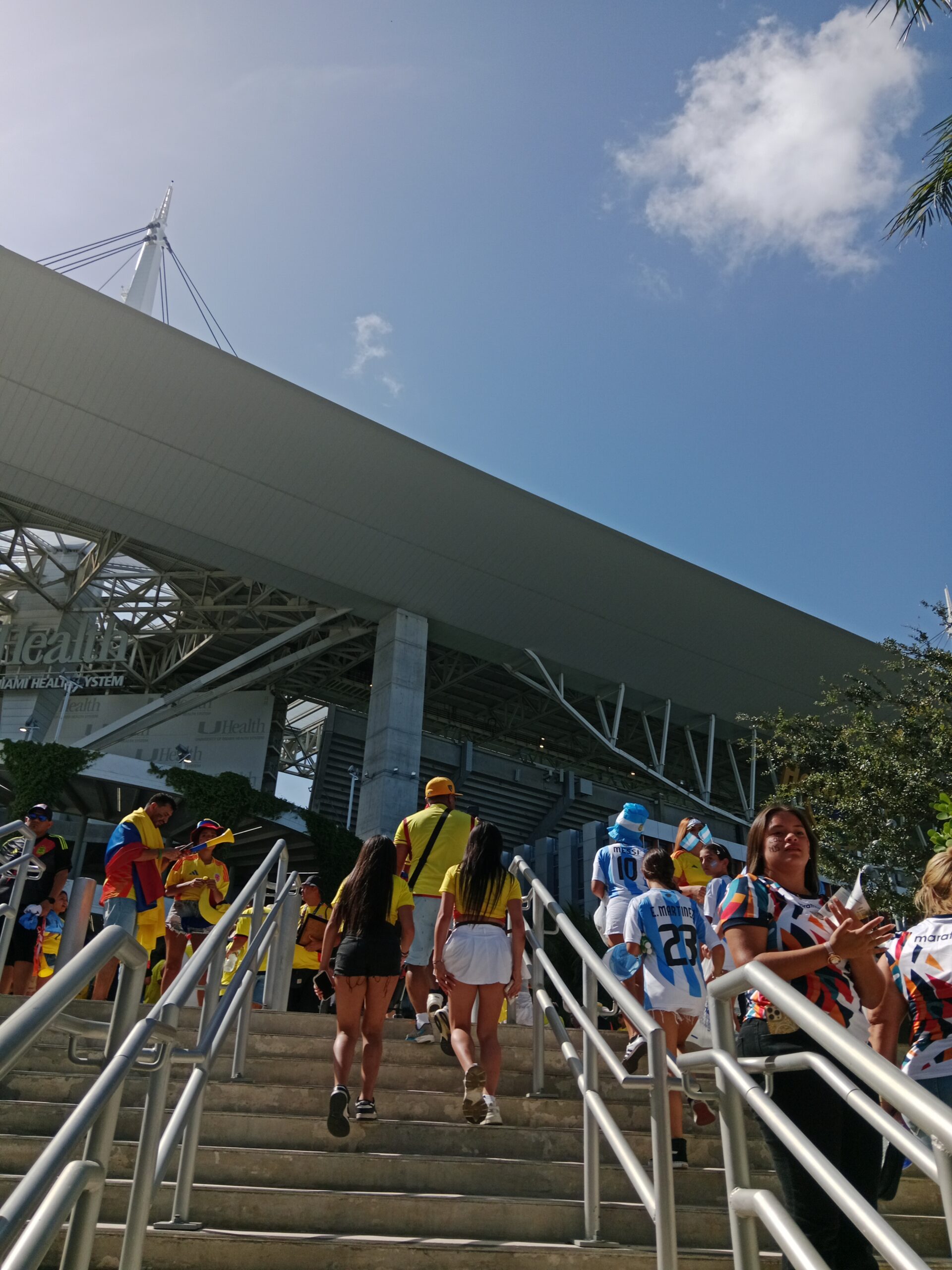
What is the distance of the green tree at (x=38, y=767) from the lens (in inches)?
816

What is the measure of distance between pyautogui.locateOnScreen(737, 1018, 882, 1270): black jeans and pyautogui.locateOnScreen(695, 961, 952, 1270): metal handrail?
14cm

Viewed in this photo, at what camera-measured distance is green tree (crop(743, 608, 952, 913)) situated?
12.4 meters

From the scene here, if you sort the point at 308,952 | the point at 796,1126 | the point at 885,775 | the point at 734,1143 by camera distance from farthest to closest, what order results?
the point at 885,775 < the point at 308,952 < the point at 734,1143 < the point at 796,1126

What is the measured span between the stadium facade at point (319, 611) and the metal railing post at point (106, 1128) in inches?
613

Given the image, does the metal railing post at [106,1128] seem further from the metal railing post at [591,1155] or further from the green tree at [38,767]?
the green tree at [38,767]

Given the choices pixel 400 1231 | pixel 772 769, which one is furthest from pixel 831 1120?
pixel 772 769

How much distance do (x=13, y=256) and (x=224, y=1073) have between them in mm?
15604

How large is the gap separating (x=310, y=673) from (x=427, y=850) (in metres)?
23.3

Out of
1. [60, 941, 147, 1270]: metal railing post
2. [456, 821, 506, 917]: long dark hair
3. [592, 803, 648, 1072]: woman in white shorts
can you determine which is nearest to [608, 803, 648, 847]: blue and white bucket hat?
[592, 803, 648, 1072]: woman in white shorts

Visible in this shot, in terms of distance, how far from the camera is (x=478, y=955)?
15.5 feet

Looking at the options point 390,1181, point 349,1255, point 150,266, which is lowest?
point 349,1255

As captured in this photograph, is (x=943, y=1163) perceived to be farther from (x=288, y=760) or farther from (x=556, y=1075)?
(x=288, y=760)

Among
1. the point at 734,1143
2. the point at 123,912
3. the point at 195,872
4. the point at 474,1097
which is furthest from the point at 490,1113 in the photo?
the point at 195,872

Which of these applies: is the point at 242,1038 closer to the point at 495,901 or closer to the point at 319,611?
the point at 495,901
